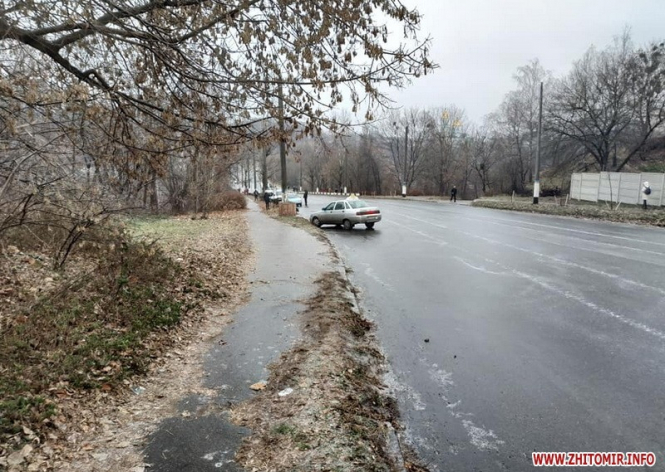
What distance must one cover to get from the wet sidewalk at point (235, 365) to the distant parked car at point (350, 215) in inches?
378

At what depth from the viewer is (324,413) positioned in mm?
3881

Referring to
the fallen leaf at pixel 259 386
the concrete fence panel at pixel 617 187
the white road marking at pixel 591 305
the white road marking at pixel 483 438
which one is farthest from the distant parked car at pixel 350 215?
the white road marking at pixel 483 438

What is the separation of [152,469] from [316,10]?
5360 mm

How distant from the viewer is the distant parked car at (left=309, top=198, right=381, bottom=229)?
68.2 ft

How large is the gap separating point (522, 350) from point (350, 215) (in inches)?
624

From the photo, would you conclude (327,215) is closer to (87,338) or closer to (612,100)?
(87,338)

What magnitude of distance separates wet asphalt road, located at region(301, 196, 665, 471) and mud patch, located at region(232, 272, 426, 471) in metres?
0.30

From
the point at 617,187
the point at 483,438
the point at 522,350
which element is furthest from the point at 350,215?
the point at 617,187

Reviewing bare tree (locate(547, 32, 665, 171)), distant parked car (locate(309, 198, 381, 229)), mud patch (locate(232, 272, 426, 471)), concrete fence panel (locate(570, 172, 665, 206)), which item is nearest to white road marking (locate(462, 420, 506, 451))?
mud patch (locate(232, 272, 426, 471))

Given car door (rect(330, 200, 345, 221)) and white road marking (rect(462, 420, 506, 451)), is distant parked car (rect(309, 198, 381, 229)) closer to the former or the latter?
car door (rect(330, 200, 345, 221))

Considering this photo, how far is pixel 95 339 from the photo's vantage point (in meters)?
4.91

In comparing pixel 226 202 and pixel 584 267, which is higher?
pixel 226 202

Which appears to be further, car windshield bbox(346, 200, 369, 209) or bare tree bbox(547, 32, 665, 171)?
bare tree bbox(547, 32, 665, 171)

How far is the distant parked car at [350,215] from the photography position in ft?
68.2
